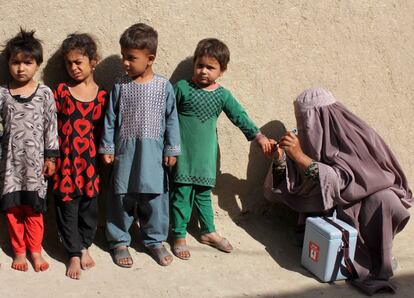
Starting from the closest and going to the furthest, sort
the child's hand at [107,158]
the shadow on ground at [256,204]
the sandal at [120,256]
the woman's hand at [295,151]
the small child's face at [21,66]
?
1. the small child's face at [21,66]
2. the child's hand at [107,158]
3. the sandal at [120,256]
4. the woman's hand at [295,151]
5. the shadow on ground at [256,204]

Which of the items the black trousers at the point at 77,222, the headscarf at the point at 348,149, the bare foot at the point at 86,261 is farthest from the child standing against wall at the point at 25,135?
the headscarf at the point at 348,149

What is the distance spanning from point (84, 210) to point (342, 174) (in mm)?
1670

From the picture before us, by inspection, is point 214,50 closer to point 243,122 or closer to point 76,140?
point 243,122

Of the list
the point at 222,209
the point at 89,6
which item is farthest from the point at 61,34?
the point at 222,209

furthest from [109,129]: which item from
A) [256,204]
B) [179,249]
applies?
[256,204]

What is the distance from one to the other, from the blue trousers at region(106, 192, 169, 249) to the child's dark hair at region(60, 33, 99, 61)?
0.90m

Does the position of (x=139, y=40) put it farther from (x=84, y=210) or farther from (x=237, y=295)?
(x=237, y=295)

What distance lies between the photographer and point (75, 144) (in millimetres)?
3580

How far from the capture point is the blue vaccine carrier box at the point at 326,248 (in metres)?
3.69

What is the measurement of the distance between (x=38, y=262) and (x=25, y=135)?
0.79 meters

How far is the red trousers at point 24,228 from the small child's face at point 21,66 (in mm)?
778

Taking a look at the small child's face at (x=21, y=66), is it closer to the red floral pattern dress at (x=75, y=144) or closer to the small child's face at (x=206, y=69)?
the red floral pattern dress at (x=75, y=144)

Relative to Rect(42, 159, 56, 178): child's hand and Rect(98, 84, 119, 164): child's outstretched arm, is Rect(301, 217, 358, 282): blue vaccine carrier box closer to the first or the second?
Rect(98, 84, 119, 164): child's outstretched arm

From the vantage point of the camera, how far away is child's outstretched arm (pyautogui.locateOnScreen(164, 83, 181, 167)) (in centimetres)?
371
